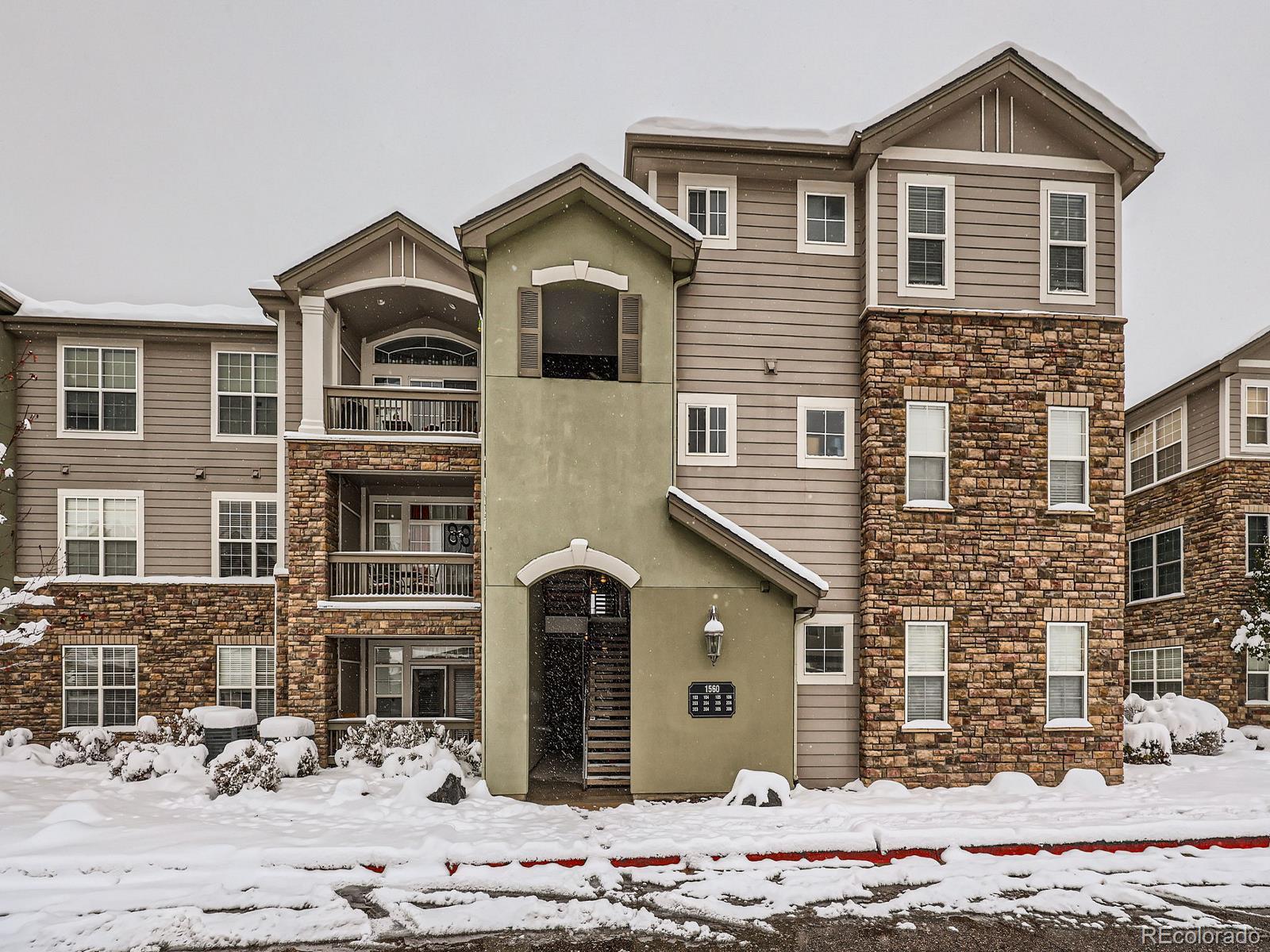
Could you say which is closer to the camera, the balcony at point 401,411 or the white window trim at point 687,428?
the white window trim at point 687,428

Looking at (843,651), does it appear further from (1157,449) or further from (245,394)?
(245,394)

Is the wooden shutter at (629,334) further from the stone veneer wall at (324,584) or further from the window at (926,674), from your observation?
the window at (926,674)

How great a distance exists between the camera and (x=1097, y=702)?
14.0 m

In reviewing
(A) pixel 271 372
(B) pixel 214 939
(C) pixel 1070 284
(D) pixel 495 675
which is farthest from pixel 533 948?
(A) pixel 271 372

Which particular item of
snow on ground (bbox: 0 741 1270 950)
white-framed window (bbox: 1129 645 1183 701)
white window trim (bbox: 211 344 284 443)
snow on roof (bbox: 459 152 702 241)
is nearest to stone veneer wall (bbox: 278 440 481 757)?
white window trim (bbox: 211 344 284 443)

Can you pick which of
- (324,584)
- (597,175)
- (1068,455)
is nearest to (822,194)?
(597,175)

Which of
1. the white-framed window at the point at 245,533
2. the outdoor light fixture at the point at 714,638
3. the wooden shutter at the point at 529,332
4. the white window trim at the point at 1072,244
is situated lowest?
the outdoor light fixture at the point at 714,638

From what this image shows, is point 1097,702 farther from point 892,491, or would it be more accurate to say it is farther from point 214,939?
point 214,939

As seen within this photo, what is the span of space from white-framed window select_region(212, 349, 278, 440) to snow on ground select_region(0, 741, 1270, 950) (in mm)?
8424

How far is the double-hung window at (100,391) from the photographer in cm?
1823

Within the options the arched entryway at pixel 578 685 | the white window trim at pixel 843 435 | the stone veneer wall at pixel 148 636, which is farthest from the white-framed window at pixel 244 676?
the white window trim at pixel 843 435

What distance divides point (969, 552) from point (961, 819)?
14.9ft

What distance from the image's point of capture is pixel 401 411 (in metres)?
16.9

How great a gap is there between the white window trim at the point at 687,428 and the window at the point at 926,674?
4.02 meters
